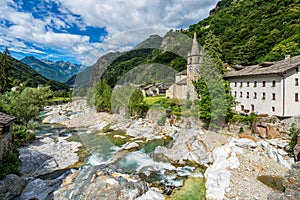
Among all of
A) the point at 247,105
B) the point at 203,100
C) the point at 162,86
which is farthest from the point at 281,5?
the point at 203,100

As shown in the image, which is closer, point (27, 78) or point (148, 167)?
point (148, 167)

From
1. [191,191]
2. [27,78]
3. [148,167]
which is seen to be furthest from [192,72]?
[27,78]

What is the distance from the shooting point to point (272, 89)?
20797mm

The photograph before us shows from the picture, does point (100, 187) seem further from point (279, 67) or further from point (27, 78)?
point (27, 78)

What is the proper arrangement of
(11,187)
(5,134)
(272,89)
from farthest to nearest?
(272,89), (5,134), (11,187)

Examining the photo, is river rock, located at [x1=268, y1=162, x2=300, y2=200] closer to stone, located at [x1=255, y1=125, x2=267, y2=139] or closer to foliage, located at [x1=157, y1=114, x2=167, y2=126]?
stone, located at [x1=255, y1=125, x2=267, y2=139]

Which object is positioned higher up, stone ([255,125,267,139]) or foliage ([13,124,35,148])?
stone ([255,125,267,139])

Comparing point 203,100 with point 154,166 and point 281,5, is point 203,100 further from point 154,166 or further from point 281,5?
point 281,5

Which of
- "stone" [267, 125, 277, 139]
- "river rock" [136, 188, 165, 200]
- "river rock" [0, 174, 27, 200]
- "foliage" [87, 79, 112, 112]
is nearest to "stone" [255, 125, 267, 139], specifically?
"stone" [267, 125, 277, 139]

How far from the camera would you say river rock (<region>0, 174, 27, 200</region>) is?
31.9 feet

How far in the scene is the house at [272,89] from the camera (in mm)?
19031

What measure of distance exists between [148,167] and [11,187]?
912 cm

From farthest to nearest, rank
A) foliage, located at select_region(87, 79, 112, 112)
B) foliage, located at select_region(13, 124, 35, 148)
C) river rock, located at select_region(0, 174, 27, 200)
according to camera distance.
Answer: foliage, located at select_region(87, 79, 112, 112) → foliage, located at select_region(13, 124, 35, 148) → river rock, located at select_region(0, 174, 27, 200)

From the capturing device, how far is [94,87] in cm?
4678
